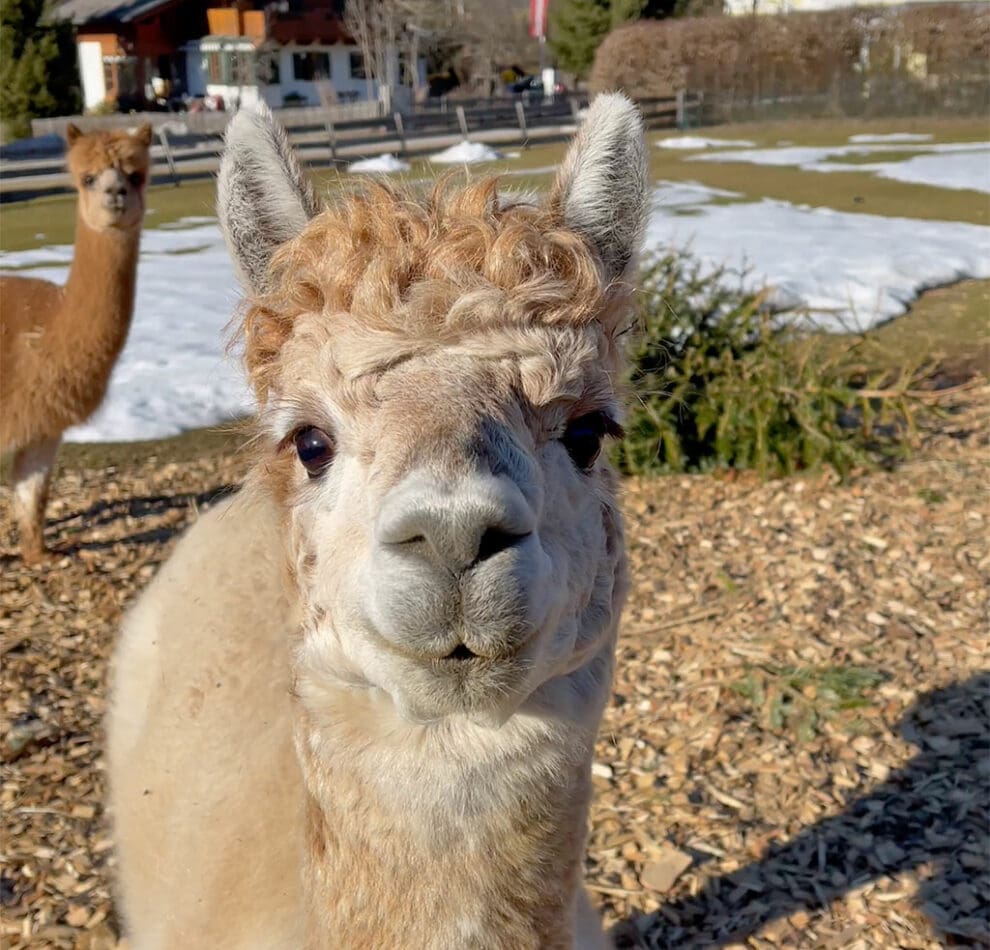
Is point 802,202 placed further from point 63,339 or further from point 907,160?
point 63,339

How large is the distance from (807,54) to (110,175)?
120 feet

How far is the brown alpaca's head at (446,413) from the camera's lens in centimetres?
176

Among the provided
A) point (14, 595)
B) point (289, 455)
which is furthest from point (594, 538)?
point (14, 595)

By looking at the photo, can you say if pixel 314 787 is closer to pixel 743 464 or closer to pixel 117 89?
pixel 743 464

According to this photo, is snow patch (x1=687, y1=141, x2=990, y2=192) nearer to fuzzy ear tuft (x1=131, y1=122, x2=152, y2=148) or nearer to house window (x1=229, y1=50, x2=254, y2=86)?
fuzzy ear tuft (x1=131, y1=122, x2=152, y2=148)

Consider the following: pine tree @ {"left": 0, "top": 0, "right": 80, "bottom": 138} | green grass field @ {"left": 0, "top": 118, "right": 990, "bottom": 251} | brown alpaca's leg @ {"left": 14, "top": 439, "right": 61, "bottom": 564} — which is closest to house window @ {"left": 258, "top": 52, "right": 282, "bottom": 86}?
pine tree @ {"left": 0, "top": 0, "right": 80, "bottom": 138}

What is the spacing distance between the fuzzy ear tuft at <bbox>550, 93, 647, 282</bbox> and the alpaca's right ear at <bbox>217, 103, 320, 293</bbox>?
A: 2.16 ft

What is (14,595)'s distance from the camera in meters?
6.43

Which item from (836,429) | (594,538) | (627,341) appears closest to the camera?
(594,538)

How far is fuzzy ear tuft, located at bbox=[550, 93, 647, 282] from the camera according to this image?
2.55m

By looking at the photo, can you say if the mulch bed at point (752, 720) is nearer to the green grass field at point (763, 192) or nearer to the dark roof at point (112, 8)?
the green grass field at point (763, 192)

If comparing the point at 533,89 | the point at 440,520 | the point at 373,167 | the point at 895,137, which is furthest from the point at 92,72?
the point at 440,520

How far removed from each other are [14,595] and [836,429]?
562 centimetres

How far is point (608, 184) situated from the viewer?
2.59m
